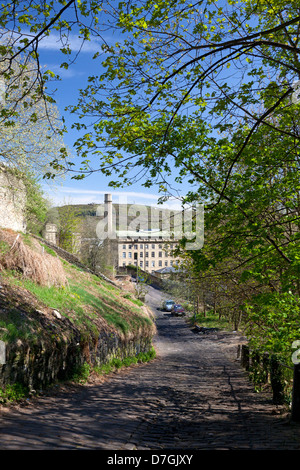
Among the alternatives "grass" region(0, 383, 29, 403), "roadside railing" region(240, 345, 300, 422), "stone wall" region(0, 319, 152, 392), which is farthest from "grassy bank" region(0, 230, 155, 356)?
"roadside railing" region(240, 345, 300, 422)

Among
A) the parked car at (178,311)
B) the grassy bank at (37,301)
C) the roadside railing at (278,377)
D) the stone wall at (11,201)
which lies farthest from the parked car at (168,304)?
the roadside railing at (278,377)

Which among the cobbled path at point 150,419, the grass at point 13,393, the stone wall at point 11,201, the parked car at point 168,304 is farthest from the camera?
the parked car at point 168,304

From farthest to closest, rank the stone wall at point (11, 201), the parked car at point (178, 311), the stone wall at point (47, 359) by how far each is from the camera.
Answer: the parked car at point (178, 311) < the stone wall at point (11, 201) < the stone wall at point (47, 359)

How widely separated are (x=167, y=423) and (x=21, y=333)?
3034 millimetres

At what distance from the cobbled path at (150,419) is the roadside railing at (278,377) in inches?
11.0

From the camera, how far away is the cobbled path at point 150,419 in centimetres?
464

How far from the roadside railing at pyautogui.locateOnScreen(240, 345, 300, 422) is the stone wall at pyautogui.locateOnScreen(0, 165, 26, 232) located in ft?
37.3

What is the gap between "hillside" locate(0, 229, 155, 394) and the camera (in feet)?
22.6

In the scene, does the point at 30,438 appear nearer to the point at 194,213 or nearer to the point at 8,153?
the point at 194,213

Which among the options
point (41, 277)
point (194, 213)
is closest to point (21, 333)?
point (41, 277)

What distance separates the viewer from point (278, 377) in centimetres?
791

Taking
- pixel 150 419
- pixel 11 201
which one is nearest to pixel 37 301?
pixel 150 419

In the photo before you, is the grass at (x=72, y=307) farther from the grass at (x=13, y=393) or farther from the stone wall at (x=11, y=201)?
the stone wall at (x=11, y=201)

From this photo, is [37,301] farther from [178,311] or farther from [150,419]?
[178,311]
